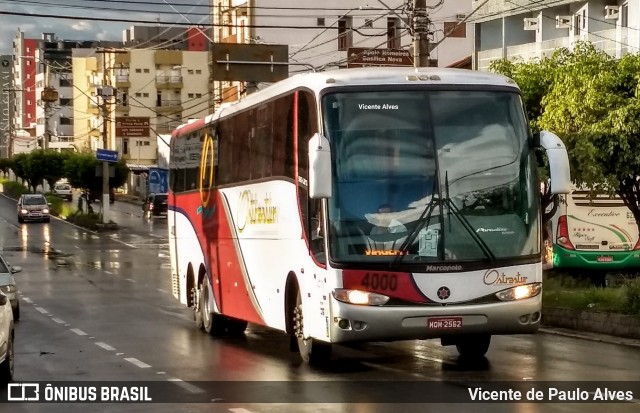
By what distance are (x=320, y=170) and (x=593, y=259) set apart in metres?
18.5

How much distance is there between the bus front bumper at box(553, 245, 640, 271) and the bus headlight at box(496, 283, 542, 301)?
16.8 m

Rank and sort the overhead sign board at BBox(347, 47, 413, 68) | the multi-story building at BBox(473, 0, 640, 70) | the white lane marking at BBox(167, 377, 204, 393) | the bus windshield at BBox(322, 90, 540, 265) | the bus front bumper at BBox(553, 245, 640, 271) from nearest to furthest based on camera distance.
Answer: the white lane marking at BBox(167, 377, 204, 393) < the bus windshield at BBox(322, 90, 540, 265) < the bus front bumper at BBox(553, 245, 640, 271) < the overhead sign board at BBox(347, 47, 413, 68) < the multi-story building at BBox(473, 0, 640, 70)

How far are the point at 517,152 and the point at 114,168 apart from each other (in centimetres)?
7002

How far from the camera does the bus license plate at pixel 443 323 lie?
53.8 ft

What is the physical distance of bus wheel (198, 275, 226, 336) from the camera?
24.5 m

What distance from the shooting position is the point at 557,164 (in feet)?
54.9

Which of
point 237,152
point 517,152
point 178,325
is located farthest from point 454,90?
point 178,325

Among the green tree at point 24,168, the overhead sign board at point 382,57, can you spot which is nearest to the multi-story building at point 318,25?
the green tree at point 24,168

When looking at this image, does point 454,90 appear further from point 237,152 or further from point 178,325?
point 178,325

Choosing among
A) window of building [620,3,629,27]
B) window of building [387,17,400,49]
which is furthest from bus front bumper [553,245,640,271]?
window of building [387,17,400,49]

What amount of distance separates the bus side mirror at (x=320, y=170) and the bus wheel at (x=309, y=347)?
2.48 metres

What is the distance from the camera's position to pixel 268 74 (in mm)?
49312

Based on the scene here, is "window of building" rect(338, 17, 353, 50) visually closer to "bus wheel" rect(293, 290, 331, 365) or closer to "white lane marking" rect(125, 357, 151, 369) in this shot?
"white lane marking" rect(125, 357, 151, 369)

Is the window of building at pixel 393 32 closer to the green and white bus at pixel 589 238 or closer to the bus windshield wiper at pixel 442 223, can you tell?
the green and white bus at pixel 589 238
